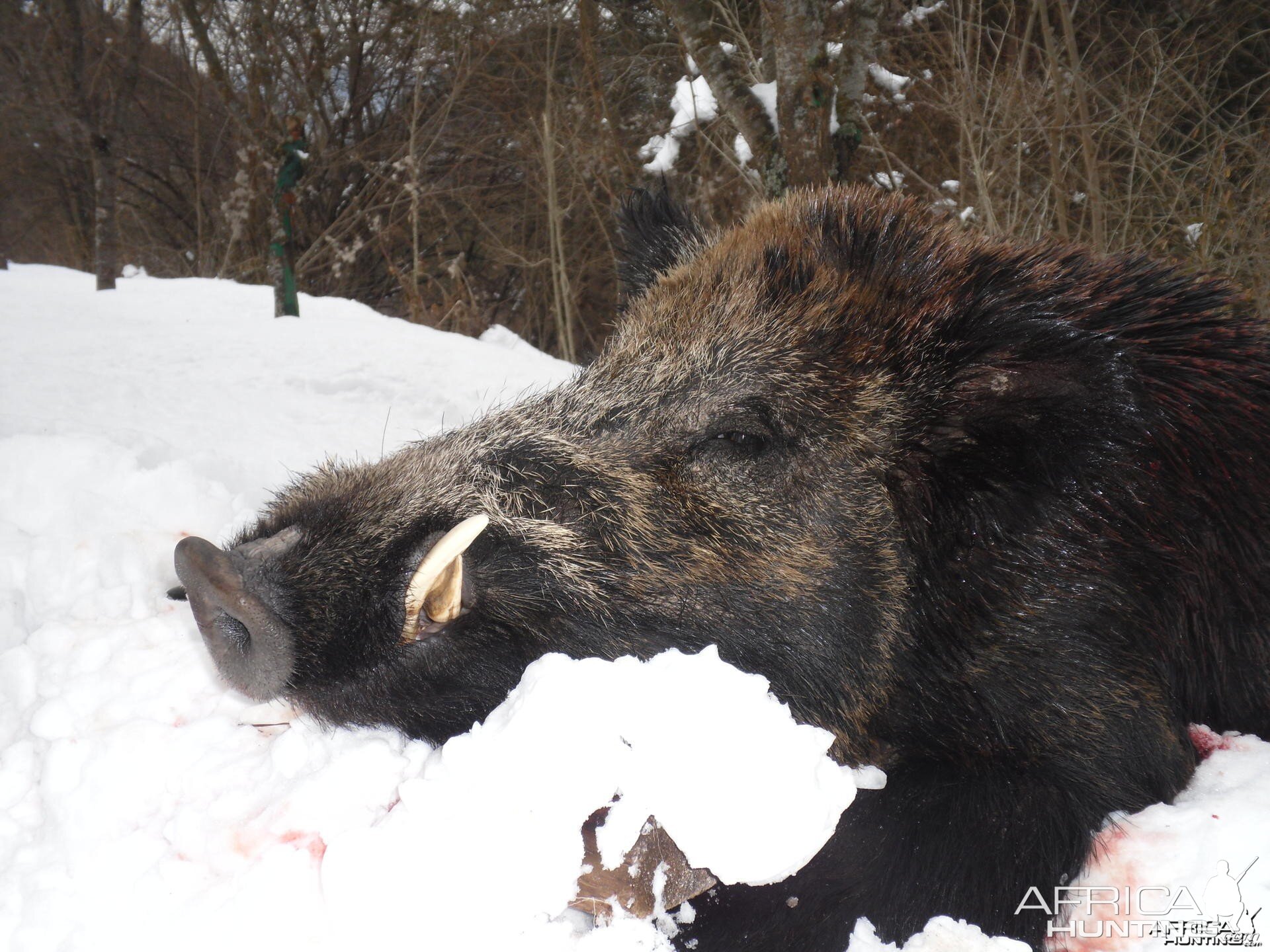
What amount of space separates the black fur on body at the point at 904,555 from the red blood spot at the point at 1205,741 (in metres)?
0.03

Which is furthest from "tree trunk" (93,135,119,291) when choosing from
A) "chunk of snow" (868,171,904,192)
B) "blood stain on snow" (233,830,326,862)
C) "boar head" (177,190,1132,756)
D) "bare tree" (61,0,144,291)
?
"blood stain on snow" (233,830,326,862)

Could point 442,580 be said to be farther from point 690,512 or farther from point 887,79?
point 887,79

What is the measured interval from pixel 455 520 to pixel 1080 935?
1.39 meters

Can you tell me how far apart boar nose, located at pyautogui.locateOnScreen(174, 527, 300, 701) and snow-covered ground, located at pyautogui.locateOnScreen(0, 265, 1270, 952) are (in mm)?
245

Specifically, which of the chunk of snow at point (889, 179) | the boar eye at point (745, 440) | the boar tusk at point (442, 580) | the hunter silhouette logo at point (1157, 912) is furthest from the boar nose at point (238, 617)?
the chunk of snow at point (889, 179)

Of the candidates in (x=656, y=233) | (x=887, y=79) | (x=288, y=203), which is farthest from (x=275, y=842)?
(x=288, y=203)

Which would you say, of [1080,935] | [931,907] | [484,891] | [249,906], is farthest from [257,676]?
[1080,935]

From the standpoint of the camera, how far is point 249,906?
153 cm

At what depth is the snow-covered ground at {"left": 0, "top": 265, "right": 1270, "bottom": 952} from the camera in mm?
1519

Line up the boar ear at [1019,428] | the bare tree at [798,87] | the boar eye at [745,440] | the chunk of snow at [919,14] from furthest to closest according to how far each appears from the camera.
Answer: the chunk of snow at [919,14] < the bare tree at [798,87] < the boar eye at [745,440] < the boar ear at [1019,428]

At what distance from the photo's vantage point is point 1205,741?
6.75ft

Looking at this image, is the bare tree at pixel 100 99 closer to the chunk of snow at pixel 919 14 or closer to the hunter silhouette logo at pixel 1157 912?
the chunk of snow at pixel 919 14

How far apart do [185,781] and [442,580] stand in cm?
68

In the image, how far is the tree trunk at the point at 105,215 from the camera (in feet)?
27.9
